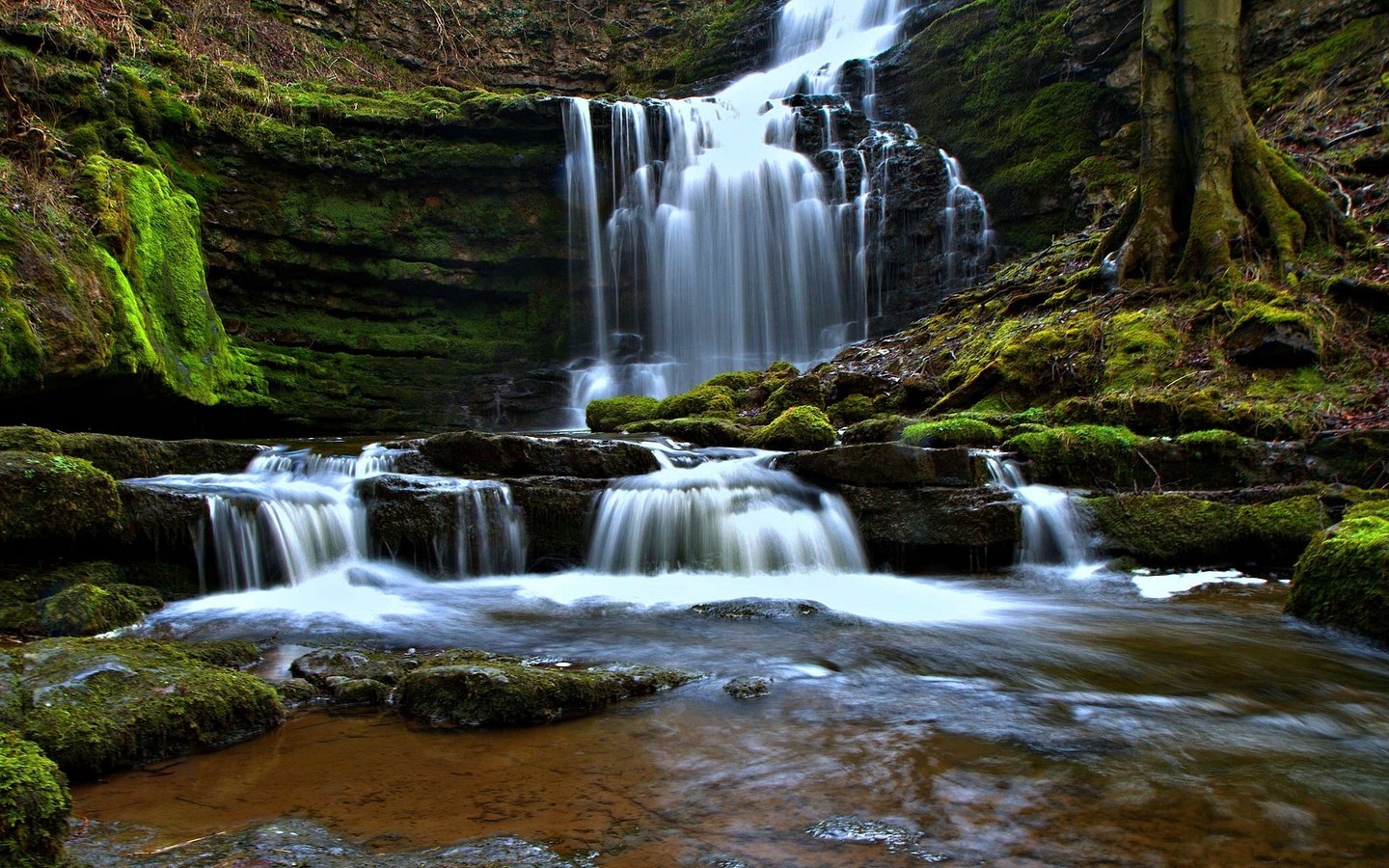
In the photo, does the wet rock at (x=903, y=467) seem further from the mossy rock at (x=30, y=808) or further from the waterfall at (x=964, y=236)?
the waterfall at (x=964, y=236)

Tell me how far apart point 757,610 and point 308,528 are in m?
4.05

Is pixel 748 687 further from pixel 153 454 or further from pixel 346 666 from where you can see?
pixel 153 454

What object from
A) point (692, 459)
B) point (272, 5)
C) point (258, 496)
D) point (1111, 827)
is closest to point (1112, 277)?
point (692, 459)

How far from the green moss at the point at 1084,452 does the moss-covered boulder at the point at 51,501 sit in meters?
7.74

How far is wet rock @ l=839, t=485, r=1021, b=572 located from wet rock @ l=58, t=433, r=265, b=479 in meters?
6.17

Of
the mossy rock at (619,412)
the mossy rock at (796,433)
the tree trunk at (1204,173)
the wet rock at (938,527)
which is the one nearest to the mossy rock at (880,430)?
the mossy rock at (796,433)

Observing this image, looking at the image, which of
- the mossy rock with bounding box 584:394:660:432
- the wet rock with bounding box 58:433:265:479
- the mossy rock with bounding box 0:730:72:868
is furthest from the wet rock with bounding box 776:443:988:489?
the mossy rock with bounding box 0:730:72:868

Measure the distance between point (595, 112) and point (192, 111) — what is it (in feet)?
25.5

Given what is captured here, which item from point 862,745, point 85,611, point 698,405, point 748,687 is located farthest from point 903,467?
point 85,611

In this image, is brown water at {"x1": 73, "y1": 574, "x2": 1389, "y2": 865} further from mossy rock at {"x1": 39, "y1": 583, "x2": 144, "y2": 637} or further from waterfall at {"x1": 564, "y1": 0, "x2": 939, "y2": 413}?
waterfall at {"x1": 564, "y1": 0, "x2": 939, "y2": 413}

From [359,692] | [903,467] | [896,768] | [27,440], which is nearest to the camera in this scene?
[896,768]

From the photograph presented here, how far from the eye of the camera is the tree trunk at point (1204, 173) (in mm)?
9195

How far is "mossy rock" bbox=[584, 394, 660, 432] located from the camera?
12.0 metres

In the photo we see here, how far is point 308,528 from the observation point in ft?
22.2
